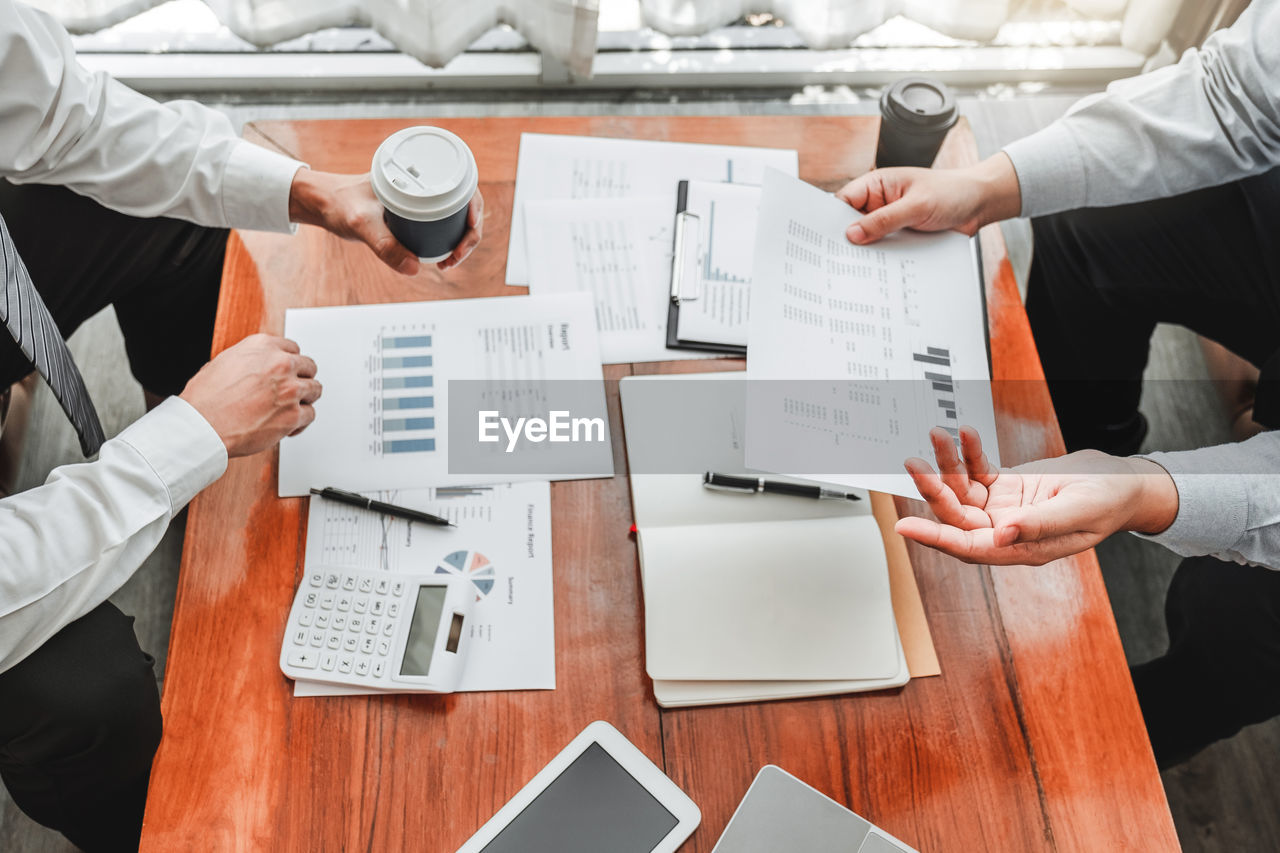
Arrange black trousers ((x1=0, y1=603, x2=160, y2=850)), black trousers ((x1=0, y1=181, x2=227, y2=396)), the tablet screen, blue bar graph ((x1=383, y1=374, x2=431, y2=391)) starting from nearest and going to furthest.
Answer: the tablet screen
black trousers ((x1=0, y1=603, x2=160, y2=850))
blue bar graph ((x1=383, y1=374, x2=431, y2=391))
black trousers ((x1=0, y1=181, x2=227, y2=396))

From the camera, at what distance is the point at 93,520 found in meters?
0.85

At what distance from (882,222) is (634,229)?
278mm

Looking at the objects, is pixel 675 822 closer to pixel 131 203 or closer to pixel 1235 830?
pixel 131 203

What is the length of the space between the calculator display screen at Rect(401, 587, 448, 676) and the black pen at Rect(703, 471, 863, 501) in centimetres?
28

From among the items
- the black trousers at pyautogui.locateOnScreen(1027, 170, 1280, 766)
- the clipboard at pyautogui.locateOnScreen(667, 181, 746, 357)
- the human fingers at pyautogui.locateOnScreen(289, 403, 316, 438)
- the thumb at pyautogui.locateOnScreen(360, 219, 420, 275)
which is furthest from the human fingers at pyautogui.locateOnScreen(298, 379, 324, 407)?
the black trousers at pyautogui.locateOnScreen(1027, 170, 1280, 766)

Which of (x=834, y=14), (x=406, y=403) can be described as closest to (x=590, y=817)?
(x=406, y=403)

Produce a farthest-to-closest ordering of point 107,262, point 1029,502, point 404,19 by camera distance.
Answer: point 404,19 < point 107,262 < point 1029,502

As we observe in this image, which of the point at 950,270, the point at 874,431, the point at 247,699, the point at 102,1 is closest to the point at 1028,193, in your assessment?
the point at 950,270

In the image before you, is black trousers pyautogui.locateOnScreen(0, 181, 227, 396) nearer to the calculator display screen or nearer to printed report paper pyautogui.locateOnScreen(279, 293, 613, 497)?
printed report paper pyautogui.locateOnScreen(279, 293, 613, 497)

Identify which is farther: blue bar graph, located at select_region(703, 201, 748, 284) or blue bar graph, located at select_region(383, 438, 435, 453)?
blue bar graph, located at select_region(703, 201, 748, 284)

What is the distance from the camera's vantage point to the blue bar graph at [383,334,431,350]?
3.34 feet

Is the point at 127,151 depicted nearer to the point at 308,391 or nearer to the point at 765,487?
the point at 308,391

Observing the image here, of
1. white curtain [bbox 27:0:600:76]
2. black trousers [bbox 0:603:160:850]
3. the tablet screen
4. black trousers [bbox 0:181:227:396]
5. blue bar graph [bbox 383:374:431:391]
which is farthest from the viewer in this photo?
white curtain [bbox 27:0:600:76]

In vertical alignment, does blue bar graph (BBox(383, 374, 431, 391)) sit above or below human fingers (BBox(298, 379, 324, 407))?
below
